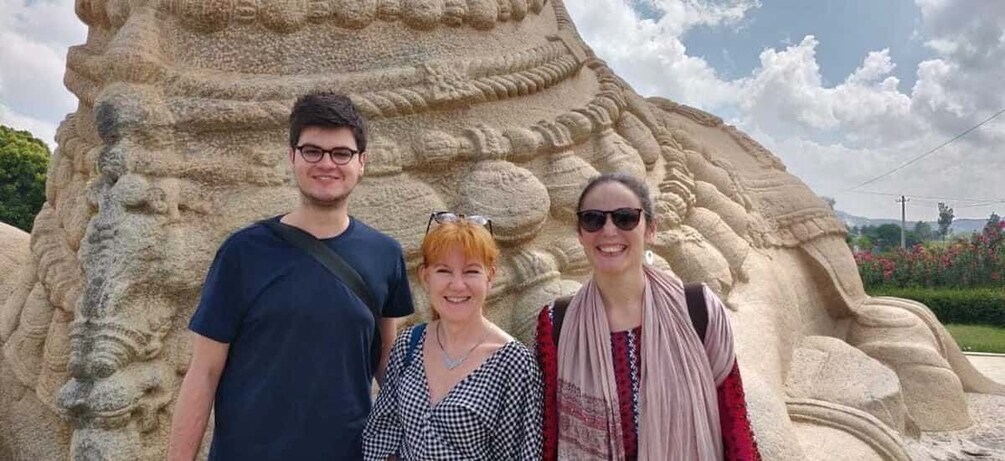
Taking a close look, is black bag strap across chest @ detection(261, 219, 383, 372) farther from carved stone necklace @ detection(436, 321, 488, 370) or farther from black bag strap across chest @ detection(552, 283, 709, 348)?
black bag strap across chest @ detection(552, 283, 709, 348)

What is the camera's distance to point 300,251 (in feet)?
5.92

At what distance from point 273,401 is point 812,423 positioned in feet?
8.24

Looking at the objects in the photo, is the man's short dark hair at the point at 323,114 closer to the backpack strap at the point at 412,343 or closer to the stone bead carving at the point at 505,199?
the backpack strap at the point at 412,343

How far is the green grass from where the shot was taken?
9227mm

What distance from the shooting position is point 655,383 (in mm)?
1753

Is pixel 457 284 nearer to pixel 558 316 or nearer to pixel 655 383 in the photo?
pixel 558 316

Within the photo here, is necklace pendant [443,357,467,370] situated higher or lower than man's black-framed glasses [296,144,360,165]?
lower

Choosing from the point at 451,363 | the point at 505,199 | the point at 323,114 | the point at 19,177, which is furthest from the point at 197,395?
the point at 19,177

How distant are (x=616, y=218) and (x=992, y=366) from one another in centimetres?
722

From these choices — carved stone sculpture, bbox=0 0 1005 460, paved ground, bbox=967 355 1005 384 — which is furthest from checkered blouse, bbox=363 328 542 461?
paved ground, bbox=967 355 1005 384

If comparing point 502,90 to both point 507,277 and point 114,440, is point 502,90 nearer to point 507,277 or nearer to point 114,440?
point 507,277

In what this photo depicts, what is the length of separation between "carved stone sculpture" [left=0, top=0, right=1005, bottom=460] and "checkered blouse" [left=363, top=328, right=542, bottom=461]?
1.14 metres

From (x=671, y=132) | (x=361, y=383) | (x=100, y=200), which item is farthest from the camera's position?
(x=671, y=132)

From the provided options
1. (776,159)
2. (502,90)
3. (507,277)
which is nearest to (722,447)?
(507,277)
